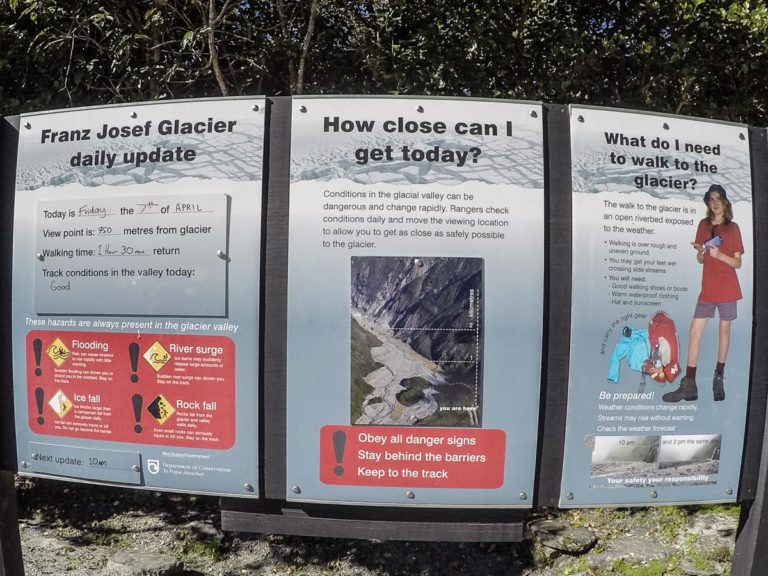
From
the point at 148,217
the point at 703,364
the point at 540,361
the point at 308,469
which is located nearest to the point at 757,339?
the point at 703,364

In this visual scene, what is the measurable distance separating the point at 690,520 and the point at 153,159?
4420 millimetres

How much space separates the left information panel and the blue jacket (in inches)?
53.1

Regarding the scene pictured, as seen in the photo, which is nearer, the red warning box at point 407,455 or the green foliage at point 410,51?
the red warning box at point 407,455

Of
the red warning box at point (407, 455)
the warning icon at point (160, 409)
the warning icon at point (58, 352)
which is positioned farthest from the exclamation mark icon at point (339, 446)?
the warning icon at point (58, 352)

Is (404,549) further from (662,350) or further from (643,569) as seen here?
(662,350)

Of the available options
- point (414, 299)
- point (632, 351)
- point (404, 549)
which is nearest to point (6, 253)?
point (414, 299)

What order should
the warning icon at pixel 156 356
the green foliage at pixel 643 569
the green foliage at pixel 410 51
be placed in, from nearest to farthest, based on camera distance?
1. the warning icon at pixel 156 356
2. the green foliage at pixel 643 569
3. the green foliage at pixel 410 51

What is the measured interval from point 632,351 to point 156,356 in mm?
1807

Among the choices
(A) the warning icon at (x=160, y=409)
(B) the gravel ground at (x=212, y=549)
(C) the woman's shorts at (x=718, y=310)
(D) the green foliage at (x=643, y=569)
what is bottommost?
(B) the gravel ground at (x=212, y=549)

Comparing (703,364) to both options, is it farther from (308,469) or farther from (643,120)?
(308,469)

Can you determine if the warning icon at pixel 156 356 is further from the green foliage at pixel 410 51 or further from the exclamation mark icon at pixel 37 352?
the green foliage at pixel 410 51

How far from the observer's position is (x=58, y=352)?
9.04ft

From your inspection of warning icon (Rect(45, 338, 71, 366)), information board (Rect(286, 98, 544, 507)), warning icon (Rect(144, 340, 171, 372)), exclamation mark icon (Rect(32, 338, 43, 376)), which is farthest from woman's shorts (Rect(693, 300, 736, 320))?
exclamation mark icon (Rect(32, 338, 43, 376))

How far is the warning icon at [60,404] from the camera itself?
277 cm
